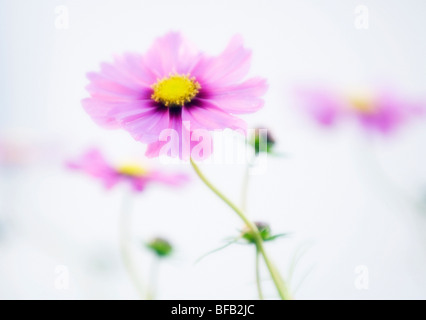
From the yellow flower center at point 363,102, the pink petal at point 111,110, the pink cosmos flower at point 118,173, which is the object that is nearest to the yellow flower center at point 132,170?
the pink cosmos flower at point 118,173

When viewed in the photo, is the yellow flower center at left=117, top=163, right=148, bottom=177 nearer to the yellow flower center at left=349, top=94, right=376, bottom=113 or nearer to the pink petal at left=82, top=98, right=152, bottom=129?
the pink petal at left=82, top=98, right=152, bottom=129

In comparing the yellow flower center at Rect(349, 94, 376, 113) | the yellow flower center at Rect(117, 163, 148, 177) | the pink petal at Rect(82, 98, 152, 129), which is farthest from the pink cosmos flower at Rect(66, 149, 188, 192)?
the yellow flower center at Rect(349, 94, 376, 113)

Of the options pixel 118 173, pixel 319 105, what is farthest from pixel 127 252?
pixel 319 105

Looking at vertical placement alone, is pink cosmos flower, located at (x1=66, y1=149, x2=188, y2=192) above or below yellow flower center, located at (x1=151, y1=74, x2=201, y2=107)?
below

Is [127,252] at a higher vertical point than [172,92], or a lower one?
lower

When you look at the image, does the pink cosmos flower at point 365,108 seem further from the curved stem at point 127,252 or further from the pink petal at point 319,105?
the curved stem at point 127,252

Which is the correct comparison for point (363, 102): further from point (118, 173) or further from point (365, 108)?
point (118, 173)
